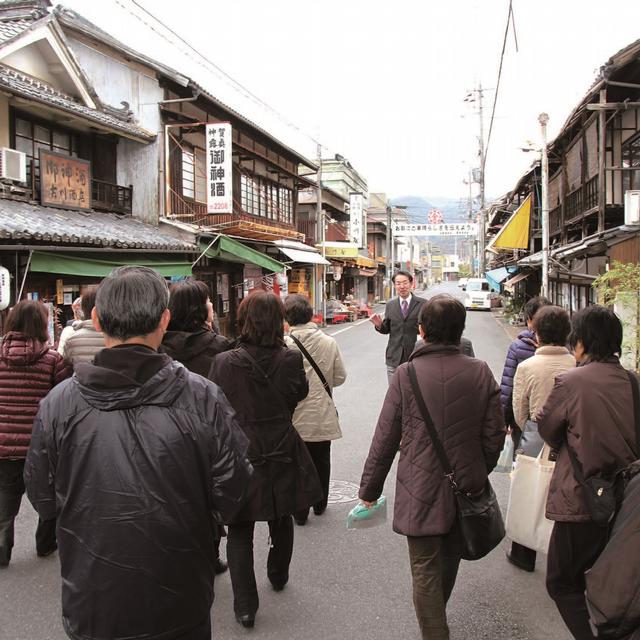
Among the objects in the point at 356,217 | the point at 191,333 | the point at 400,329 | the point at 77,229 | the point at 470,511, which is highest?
the point at 356,217

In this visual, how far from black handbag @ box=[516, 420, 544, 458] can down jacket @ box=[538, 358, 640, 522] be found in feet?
2.52

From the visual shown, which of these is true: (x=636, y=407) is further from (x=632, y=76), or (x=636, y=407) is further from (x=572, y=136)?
(x=572, y=136)

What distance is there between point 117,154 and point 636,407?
51.0ft

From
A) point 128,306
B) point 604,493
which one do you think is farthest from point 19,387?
point 604,493

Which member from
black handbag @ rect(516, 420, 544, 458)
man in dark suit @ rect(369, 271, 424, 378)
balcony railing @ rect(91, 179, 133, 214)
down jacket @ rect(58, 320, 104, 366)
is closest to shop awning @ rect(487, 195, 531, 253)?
balcony railing @ rect(91, 179, 133, 214)

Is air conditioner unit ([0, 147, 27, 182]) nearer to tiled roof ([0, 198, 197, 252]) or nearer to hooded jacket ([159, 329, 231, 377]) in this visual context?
tiled roof ([0, 198, 197, 252])

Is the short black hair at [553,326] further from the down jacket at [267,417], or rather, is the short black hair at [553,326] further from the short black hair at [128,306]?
the short black hair at [128,306]

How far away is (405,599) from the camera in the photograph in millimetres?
3734

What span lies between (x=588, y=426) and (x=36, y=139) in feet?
42.8

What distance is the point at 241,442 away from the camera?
218 cm

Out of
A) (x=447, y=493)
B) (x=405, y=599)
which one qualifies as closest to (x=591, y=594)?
(x=447, y=493)

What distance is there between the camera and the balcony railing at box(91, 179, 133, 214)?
14352 millimetres

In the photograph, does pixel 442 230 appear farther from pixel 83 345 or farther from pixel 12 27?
pixel 83 345

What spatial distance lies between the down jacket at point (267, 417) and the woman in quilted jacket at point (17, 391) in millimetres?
1582
